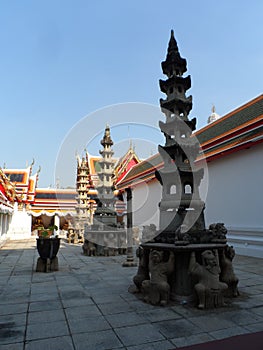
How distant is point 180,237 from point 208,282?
36.1 inches

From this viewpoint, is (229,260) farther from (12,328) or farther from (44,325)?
(12,328)

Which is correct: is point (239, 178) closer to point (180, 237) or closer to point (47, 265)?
point (180, 237)

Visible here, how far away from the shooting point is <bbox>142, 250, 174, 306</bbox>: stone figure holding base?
5047mm

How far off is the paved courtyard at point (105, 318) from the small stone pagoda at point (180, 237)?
1.09 ft

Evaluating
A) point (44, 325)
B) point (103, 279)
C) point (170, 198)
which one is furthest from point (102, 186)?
point (44, 325)

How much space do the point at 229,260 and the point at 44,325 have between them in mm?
3699

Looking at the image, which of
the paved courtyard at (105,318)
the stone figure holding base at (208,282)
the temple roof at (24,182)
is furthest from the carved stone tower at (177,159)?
the temple roof at (24,182)

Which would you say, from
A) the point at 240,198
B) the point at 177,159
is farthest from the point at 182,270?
the point at 240,198

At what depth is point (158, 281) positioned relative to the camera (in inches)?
201

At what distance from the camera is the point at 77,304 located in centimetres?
516

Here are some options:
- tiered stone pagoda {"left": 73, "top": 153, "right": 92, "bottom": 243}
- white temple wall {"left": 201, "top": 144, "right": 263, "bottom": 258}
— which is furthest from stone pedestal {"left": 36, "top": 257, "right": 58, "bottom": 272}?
tiered stone pagoda {"left": 73, "top": 153, "right": 92, "bottom": 243}

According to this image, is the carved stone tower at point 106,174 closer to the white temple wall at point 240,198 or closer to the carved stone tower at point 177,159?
the white temple wall at point 240,198

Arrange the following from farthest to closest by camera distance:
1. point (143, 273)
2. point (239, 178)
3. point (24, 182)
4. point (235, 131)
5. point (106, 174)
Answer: point (24, 182), point (106, 174), point (235, 131), point (239, 178), point (143, 273)

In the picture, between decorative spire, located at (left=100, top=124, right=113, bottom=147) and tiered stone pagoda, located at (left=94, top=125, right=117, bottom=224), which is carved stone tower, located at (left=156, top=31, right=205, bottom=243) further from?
decorative spire, located at (left=100, top=124, right=113, bottom=147)
